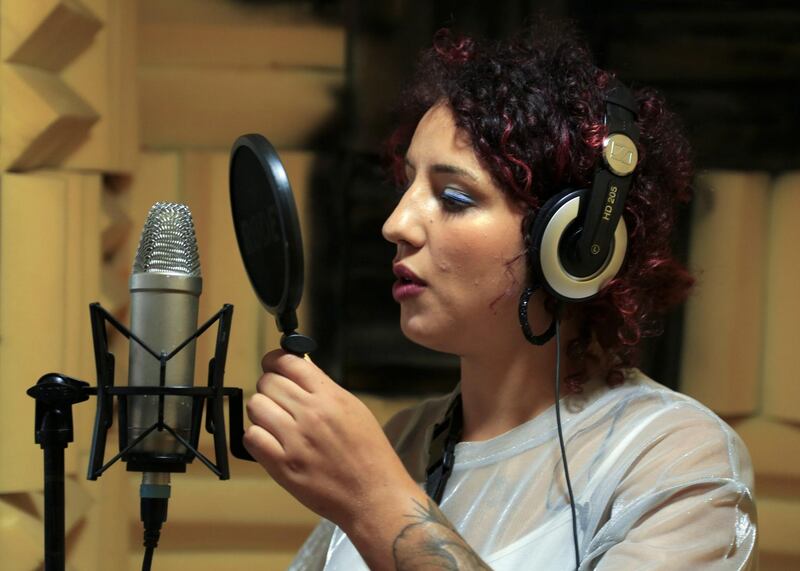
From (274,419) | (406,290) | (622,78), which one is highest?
(622,78)

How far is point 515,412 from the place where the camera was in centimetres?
116

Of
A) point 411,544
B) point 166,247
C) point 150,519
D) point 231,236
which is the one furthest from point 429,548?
point 231,236

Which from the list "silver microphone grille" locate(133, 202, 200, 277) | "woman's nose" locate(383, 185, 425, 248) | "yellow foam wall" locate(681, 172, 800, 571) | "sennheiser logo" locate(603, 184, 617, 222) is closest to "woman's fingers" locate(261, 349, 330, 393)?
"silver microphone grille" locate(133, 202, 200, 277)

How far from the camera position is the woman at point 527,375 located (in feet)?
3.06

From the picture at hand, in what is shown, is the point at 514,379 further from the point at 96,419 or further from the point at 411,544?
the point at 96,419

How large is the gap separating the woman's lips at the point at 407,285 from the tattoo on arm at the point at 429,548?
0.23 meters

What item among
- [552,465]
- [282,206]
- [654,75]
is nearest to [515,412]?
[552,465]

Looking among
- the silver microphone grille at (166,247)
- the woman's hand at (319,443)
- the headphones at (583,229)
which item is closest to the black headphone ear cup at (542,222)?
the headphones at (583,229)

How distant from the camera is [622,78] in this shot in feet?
5.84

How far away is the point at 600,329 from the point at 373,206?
2.29 feet

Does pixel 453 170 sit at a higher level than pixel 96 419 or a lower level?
higher

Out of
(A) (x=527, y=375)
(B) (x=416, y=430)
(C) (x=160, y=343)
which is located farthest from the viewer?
(B) (x=416, y=430)

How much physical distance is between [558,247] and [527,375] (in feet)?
0.57

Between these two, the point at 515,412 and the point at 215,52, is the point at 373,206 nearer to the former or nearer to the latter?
the point at 215,52
